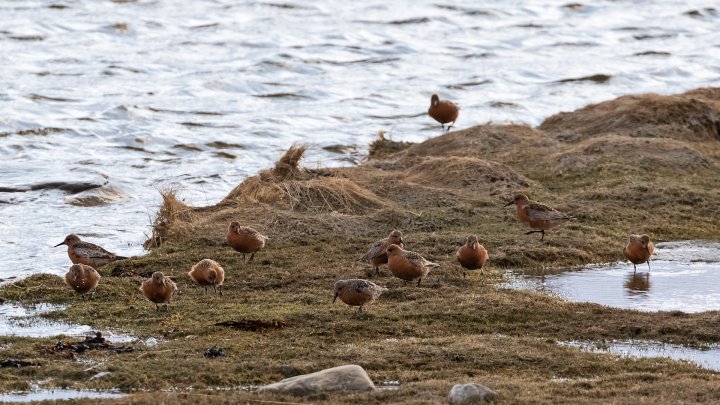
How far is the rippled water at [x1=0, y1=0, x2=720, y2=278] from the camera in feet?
66.2

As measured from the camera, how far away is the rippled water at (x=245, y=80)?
20172 mm

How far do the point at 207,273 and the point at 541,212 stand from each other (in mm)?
4364

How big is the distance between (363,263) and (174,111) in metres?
13.5

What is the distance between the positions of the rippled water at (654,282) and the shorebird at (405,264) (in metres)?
1.08

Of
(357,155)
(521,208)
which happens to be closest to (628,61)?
(357,155)

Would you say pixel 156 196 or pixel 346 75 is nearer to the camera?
pixel 156 196

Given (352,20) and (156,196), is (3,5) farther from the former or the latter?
(156,196)

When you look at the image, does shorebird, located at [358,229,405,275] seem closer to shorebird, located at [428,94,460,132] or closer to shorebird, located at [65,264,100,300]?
shorebird, located at [65,264,100,300]

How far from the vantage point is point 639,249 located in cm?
1341

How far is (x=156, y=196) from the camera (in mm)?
19625

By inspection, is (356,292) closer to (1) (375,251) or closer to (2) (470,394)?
(1) (375,251)

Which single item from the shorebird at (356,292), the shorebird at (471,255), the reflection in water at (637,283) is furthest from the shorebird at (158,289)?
the reflection in water at (637,283)

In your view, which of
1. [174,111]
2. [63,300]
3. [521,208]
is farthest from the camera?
[174,111]

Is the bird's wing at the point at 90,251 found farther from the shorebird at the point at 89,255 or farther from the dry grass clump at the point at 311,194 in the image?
the dry grass clump at the point at 311,194
